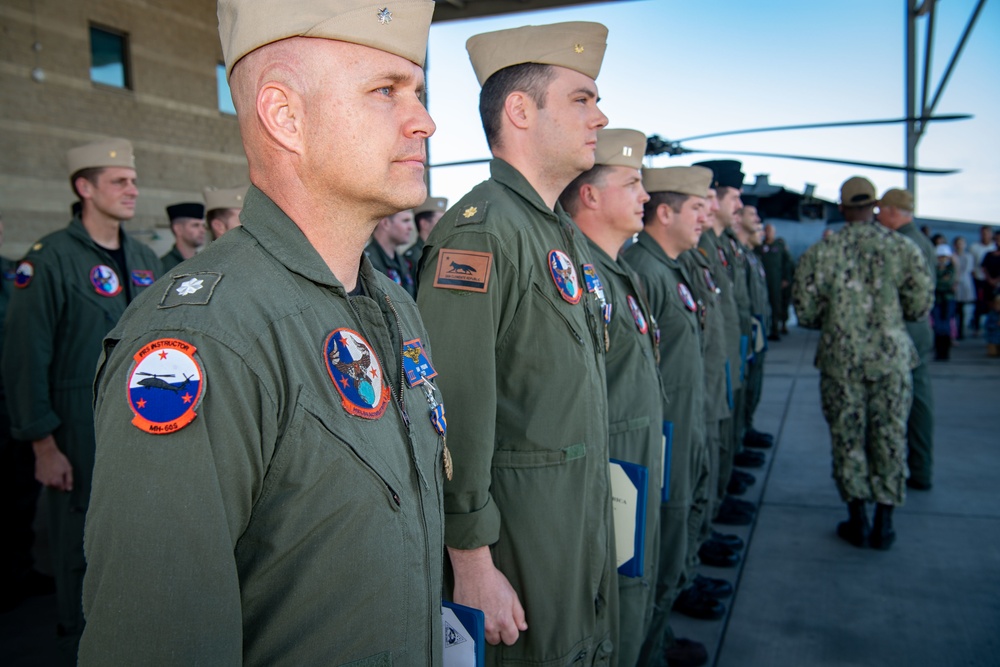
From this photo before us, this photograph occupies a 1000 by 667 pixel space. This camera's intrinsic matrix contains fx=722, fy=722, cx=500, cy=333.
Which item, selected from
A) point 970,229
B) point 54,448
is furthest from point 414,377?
point 970,229

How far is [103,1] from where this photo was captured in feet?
33.5

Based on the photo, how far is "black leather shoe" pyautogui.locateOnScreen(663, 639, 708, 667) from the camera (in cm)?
313

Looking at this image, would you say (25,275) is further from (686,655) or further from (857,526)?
(857,526)

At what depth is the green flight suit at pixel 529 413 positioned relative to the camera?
1.86 metres

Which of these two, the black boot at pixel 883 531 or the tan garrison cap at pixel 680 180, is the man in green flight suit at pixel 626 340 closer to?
the tan garrison cap at pixel 680 180

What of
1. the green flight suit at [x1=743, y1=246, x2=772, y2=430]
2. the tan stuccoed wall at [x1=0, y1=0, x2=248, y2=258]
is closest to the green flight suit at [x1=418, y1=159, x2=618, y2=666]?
the green flight suit at [x1=743, y1=246, x2=772, y2=430]

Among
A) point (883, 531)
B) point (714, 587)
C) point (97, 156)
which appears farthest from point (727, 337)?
point (97, 156)

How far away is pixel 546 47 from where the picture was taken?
232cm

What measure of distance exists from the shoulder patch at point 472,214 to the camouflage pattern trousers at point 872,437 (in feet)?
10.8

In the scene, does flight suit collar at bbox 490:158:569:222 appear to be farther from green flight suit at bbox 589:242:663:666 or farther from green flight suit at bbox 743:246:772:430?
green flight suit at bbox 743:246:772:430

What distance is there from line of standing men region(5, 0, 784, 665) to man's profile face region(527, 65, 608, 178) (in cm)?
25

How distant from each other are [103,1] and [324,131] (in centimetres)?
1142

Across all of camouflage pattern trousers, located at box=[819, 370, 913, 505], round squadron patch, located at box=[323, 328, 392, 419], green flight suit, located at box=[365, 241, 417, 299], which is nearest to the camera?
round squadron patch, located at box=[323, 328, 392, 419]

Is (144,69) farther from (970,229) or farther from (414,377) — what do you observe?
(970,229)
